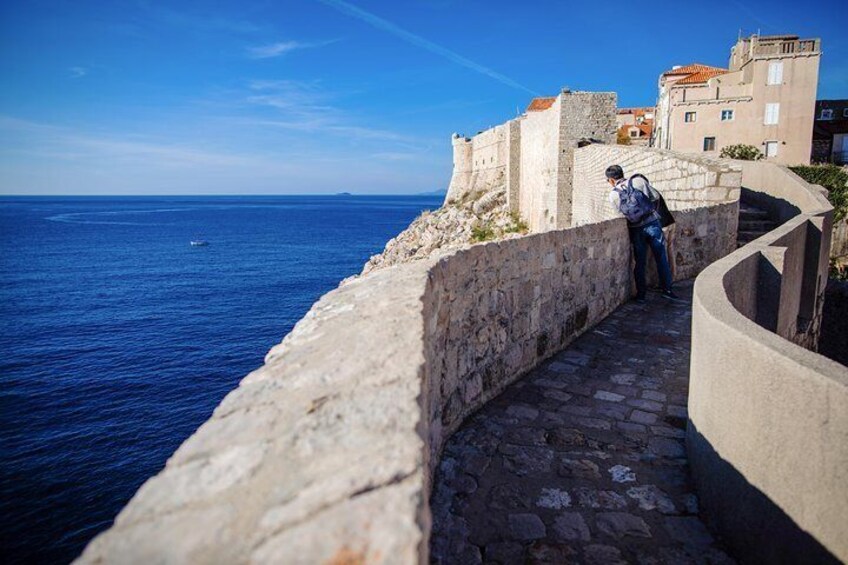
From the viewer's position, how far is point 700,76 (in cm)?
3744

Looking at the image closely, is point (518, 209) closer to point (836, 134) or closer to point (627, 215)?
point (836, 134)

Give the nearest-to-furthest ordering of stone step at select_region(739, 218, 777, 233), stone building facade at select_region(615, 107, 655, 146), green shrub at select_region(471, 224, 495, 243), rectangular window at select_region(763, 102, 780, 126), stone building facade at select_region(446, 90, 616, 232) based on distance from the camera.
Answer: stone step at select_region(739, 218, 777, 233)
stone building facade at select_region(446, 90, 616, 232)
green shrub at select_region(471, 224, 495, 243)
rectangular window at select_region(763, 102, 780, 126)
stone building facade at select_region(615, 107, 655, 146)

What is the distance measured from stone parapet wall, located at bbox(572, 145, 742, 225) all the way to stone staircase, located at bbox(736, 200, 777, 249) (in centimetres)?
94

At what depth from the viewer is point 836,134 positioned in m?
35.6

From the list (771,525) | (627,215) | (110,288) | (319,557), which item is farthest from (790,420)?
(110,288)

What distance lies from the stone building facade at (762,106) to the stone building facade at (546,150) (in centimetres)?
1051

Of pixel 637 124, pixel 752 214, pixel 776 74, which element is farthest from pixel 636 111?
pixel 752 214

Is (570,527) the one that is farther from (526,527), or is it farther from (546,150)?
(546,150)

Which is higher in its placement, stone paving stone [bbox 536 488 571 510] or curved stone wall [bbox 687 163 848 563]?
curved stone wall [bbox 687 163 848 563]

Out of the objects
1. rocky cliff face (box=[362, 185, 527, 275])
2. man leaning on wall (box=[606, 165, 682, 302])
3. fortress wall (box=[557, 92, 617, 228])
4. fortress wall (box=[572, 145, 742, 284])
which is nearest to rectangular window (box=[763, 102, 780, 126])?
rocky cliff face (box=[362, 185, 527, 275])

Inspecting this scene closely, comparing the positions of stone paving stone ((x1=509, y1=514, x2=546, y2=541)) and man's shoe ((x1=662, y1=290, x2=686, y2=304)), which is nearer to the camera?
stone paving stone ((x1=509, y1=514, x2=546, y2=541))

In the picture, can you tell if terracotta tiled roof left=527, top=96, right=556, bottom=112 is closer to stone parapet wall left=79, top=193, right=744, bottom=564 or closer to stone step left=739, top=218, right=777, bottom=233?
stone step left=739, top=218, right=777, bottom=233

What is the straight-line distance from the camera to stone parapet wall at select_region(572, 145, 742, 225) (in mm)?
9461

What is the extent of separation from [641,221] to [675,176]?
490 centimetres
